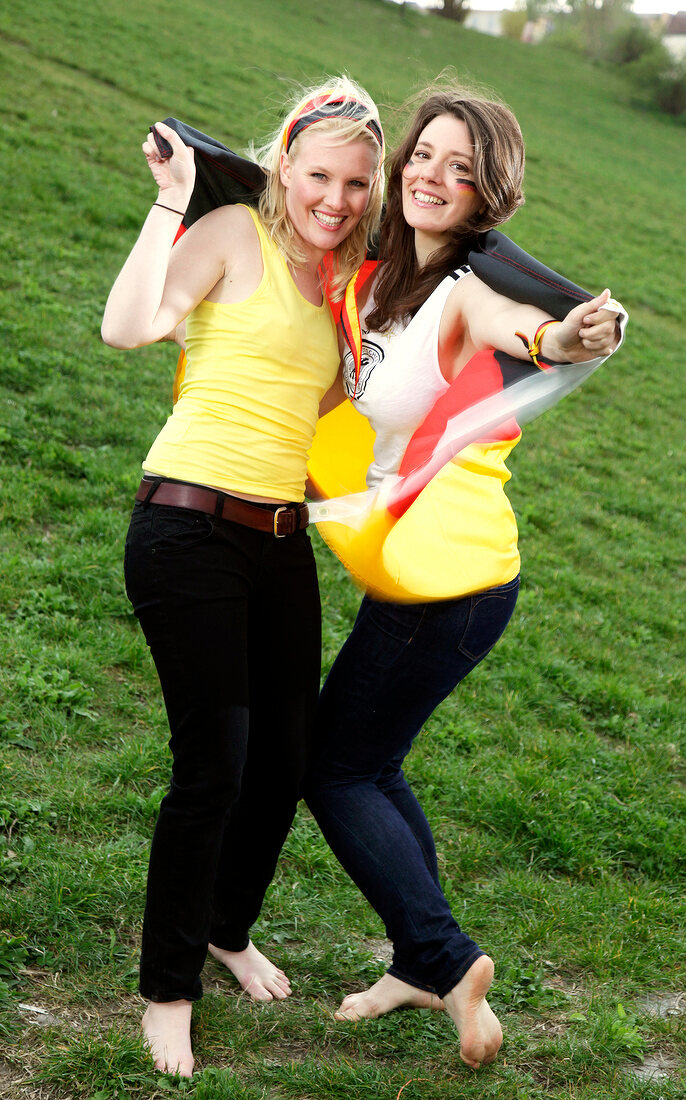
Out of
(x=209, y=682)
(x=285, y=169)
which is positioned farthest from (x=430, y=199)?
(x=209, y=682)

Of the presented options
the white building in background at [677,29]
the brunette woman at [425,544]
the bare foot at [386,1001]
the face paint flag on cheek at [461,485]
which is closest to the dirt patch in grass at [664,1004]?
the bare foot at [386,1001]

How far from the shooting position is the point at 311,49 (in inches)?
949

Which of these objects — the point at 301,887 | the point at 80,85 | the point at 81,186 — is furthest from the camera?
the point at 80,85

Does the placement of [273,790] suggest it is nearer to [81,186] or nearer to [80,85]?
[81,186]

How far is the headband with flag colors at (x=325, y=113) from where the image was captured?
2.58 m

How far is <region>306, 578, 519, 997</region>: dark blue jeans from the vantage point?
255cm

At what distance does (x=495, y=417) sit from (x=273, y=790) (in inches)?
46.6

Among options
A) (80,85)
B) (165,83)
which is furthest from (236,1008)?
(165,83)

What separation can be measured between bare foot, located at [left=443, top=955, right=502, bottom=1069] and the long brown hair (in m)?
1.64

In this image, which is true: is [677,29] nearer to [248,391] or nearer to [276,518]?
[248,391]

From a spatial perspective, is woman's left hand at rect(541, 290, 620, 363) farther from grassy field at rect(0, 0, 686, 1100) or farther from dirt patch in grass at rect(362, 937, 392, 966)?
dirt patch in grass at rect(362, 937, 392, 966)

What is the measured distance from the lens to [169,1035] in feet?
8.44

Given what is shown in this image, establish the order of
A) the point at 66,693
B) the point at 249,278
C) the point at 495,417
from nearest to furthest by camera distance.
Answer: the point at 495,417, the point at 249,278, the point at 66,693

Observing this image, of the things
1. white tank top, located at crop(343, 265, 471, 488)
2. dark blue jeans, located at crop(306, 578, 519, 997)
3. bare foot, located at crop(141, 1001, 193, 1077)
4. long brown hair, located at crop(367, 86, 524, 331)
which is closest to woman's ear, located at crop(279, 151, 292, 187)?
long brown hair, located at crop(367, 86, 524, 331)
